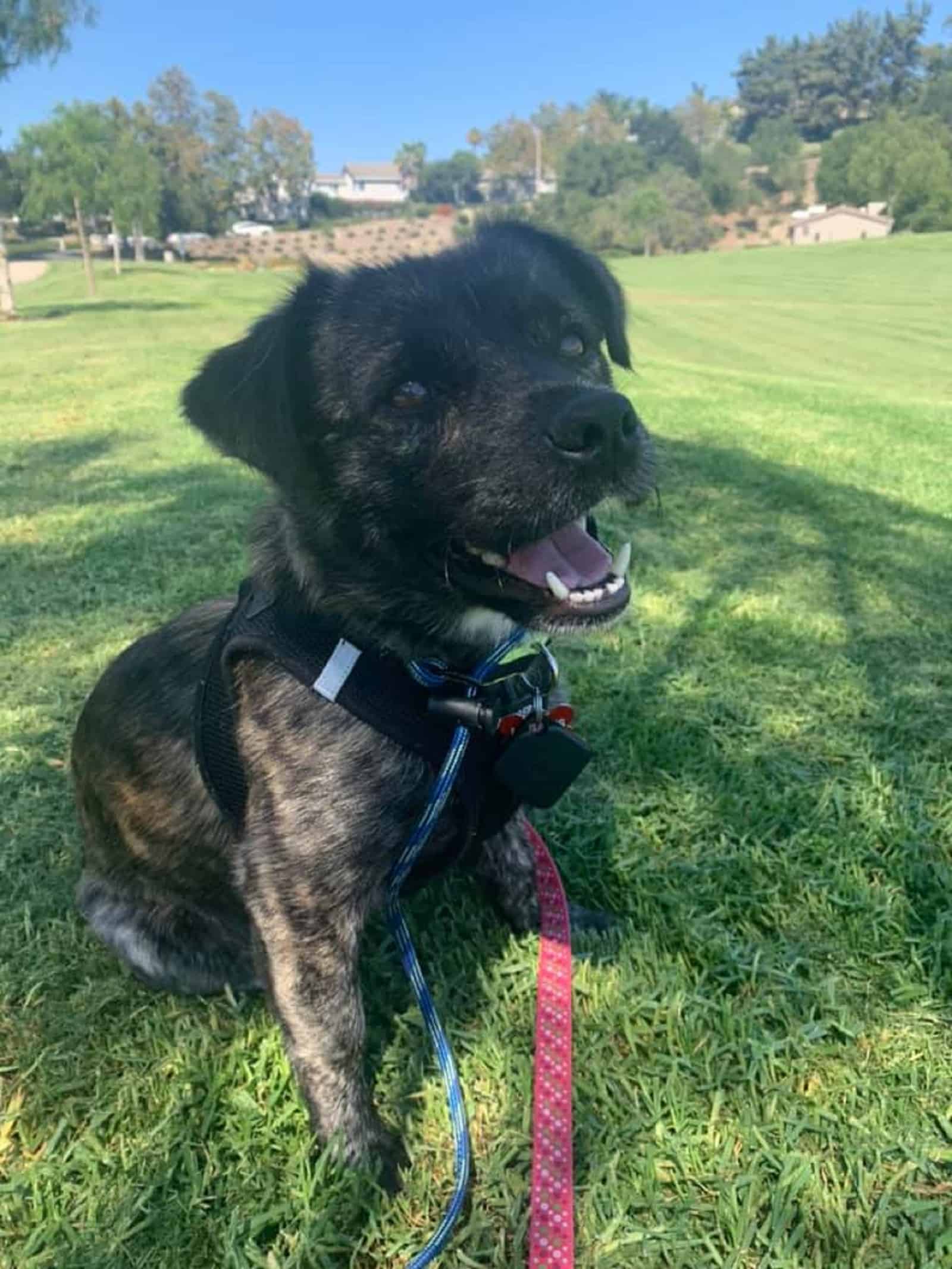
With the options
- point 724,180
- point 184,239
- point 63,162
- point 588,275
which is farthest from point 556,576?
point 724,180

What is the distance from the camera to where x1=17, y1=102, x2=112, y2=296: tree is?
121 ft

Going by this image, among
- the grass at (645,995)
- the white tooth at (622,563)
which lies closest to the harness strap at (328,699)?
the white tooth at (622,563)

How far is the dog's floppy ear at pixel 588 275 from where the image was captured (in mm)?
2773

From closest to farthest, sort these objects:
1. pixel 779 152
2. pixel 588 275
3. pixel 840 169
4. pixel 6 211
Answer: pixel 588 275
pixel 6 211
pixel 840 169
pixel 779 152

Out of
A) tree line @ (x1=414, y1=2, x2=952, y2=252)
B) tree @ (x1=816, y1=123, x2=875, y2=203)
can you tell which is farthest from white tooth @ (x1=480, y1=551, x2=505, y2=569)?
tree @ (x1=816, y1=123, x2=875, y2=203)

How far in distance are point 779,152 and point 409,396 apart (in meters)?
127

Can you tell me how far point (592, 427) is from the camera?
1979 mm

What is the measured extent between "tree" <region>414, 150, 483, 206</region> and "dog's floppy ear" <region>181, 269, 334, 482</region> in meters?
154

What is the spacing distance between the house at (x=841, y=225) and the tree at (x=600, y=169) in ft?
89.0

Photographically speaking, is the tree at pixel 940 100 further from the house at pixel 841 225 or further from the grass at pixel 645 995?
the grass at pixel 645 995

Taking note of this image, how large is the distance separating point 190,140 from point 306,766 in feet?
350

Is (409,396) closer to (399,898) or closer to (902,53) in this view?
(399,898)

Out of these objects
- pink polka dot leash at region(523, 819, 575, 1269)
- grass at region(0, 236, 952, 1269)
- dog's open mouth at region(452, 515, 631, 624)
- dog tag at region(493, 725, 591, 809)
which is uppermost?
dog's open mouth at region(452, 515, 631, 624)

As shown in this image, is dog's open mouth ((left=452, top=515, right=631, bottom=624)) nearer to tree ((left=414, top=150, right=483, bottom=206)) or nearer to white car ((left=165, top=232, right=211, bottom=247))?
white car ((left=165, top=232, right=211, bottom=247))
